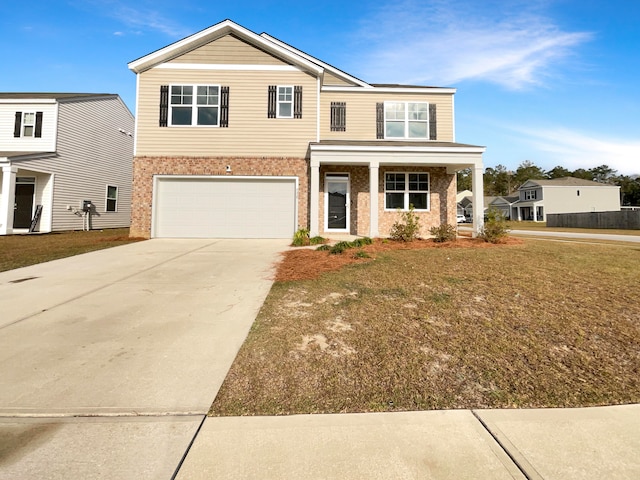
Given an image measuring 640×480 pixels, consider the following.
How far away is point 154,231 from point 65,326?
30.7ft

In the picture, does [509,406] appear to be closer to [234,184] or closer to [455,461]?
[455,461]

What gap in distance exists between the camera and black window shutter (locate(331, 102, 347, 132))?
Result: 13.6 metres

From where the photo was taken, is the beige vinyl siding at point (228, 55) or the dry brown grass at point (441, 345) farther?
the beige vinyl siding at point (228, 55)

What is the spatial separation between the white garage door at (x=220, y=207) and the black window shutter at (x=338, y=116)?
3198 millimetres

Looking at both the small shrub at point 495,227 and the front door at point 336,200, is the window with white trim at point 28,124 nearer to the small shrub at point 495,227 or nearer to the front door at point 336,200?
the front door at point 336,200

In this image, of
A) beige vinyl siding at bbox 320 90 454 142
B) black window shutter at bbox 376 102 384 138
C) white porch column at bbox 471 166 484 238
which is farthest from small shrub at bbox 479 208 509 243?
beige vinyl siding at bbox 320 90 454 142

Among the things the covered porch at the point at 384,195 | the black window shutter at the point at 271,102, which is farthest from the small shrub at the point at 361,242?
the black window shutter at the point at 271,102

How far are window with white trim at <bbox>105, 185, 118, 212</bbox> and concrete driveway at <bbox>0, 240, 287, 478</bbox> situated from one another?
15.7 m

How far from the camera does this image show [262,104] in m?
12.6

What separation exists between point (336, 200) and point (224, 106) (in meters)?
5.73

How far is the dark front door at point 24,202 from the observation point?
632 inches

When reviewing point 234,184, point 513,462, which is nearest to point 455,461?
point 513,462

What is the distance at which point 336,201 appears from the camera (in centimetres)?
1329

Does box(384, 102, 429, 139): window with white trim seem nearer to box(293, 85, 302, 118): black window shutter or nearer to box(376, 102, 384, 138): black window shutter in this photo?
box(376, 102, 384, 138): black window shutter
